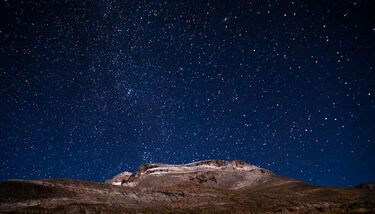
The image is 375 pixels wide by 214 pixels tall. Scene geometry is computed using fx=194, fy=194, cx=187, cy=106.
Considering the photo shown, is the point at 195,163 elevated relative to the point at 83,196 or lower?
elevated

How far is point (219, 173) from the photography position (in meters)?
104

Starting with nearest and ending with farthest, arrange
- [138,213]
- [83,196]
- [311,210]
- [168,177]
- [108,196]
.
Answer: [311,210], [138,213], [83,196], [108,196], [168,177]

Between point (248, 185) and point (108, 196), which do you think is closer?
point (108, 196)

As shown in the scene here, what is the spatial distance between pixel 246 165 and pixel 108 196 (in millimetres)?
112055

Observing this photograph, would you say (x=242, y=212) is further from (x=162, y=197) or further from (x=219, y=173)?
(x=219, y=173)

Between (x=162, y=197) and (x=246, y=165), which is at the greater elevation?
(x=246, y=165)

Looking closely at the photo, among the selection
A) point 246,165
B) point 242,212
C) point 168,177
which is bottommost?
point 242,212

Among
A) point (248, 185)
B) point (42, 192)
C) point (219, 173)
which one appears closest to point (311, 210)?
point (42, 192)

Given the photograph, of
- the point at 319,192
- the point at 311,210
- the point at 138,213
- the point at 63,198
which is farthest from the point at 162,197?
the point at 319,192

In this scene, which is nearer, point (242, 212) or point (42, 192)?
point (242, 212)

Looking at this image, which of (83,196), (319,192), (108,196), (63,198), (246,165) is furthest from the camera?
(246,165)

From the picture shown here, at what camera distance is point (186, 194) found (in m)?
29.1

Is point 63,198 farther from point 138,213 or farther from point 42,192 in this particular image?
point 138,213

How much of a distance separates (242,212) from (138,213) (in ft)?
33.4
